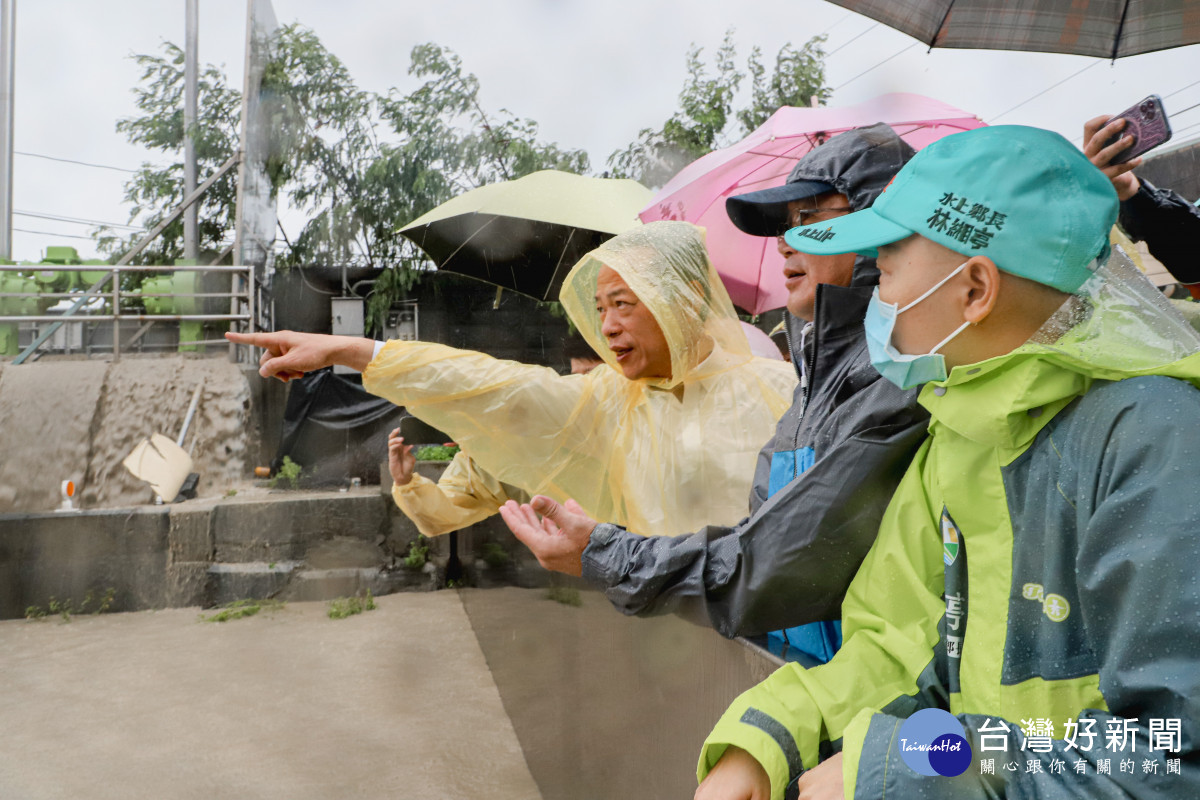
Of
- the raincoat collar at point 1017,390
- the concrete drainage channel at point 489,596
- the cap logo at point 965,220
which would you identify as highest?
the cap logo at point 965,220

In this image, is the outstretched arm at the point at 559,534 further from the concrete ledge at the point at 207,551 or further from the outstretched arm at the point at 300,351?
the concrete ledge at the point at 207,551

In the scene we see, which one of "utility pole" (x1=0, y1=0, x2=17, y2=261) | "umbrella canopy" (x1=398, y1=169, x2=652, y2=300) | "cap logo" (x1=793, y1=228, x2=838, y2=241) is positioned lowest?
"cap logo" (x1=793, y1=228, x2=838, y2=241)

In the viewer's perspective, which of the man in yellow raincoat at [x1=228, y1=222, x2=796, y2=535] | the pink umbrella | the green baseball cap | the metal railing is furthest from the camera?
the metal railing

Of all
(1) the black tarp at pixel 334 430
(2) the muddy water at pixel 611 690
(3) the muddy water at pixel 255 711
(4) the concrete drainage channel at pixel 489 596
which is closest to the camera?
(2) the muddy water at pixel 611 690

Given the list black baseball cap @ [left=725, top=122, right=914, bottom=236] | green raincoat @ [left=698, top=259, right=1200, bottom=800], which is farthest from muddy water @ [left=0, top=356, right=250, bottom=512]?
green raincoat @ [left=698, top=259, right=1200, bottom=800]

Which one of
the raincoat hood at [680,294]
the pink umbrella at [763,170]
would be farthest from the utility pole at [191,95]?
the raincoat hood at [680,294]

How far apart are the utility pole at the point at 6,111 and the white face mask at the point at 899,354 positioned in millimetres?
13530

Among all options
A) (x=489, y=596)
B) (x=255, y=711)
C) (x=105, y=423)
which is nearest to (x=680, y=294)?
(x=489, y=596)

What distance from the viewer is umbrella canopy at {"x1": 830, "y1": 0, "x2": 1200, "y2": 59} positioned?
1885 millimetres

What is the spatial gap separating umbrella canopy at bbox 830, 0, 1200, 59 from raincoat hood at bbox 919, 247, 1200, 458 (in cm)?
137

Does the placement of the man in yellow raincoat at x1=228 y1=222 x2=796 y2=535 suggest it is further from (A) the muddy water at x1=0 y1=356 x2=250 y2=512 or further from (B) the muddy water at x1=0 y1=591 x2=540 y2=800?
(A) the muddy water at x1=0 y1=356 x2=250 y2=512

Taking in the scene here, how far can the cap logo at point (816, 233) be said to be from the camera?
117 centimetres

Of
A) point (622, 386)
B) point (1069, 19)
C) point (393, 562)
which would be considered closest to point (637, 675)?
point (622, 386)

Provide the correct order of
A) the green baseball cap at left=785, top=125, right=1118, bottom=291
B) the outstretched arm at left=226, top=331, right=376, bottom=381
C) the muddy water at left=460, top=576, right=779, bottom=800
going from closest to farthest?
1. the green baseball cap at left=785, top=125, right=1118, bottom=291
2. the muddy water at left=460, top=576, right=779, bottom=800
3. the outstretched arm at left=226, top=331, right=376, bottom=381
